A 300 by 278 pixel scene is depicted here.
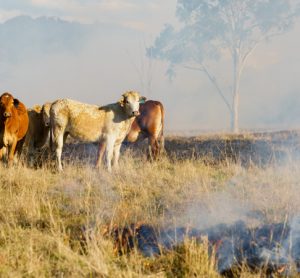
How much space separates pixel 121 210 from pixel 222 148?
723cm

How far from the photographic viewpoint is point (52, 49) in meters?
189

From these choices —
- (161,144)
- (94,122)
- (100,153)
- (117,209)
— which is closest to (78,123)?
(94,122)

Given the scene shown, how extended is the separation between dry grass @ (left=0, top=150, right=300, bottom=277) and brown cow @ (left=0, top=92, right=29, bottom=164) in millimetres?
929

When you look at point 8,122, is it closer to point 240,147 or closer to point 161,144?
point 161,144

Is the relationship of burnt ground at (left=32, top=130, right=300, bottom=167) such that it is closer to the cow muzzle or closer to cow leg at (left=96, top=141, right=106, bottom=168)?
cow leg at (left=96, top=141, right=106, bottom=168)

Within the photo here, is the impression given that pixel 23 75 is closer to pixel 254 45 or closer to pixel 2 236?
pixel 254 45

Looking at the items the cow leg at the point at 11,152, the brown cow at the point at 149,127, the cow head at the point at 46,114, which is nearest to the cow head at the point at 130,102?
the brown cow at the point at 149,127

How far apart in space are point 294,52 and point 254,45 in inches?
1508

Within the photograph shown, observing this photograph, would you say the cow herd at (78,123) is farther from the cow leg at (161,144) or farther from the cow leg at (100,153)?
the cow leg at (161,144)

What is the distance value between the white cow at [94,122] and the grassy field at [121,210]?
664 millimetres

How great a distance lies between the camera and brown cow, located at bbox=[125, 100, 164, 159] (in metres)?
12.8

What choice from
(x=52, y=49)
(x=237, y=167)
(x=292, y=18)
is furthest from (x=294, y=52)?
(x=52, y=49)

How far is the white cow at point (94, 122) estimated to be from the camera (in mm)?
10984

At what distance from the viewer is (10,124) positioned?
10.8 m
